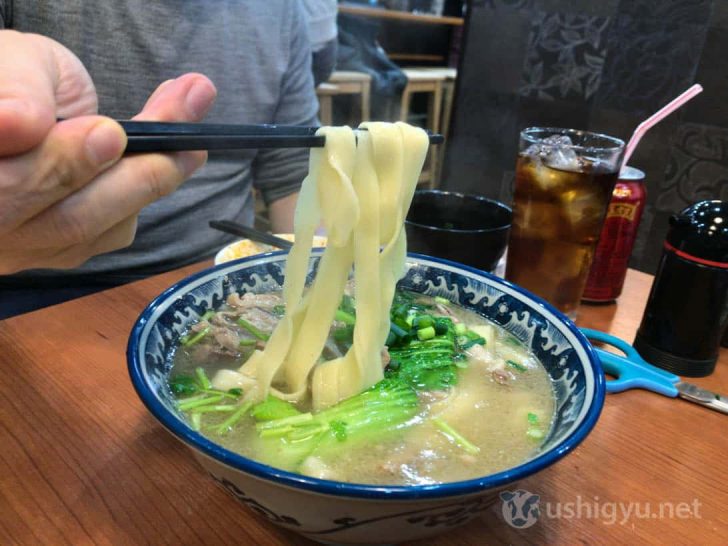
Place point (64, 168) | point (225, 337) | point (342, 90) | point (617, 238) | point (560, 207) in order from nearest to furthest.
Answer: point (64, 168)
point (225, 337)
point (560, 207)
point (617, 238)
point (342, 90)

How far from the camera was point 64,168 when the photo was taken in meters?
0.57

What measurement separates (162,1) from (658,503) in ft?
4.99

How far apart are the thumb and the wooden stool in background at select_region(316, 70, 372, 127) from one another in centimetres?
287

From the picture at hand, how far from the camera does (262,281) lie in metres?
0.95

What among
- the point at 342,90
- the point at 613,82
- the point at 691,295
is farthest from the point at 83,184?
the point at 342,90

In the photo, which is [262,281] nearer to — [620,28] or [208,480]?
[208,480]

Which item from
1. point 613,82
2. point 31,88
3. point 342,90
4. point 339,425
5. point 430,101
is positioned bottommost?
point 430,101

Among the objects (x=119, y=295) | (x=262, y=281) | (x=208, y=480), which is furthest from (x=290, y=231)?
(x=208, y=480)

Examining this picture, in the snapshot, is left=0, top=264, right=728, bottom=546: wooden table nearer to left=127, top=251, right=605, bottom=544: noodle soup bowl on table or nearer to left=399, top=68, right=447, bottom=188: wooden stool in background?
left=127, top=251, right=605, bottom=544: noodle soup bowl on table

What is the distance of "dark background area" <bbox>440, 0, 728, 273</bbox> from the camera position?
2.40 m

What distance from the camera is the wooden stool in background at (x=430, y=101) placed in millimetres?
4836

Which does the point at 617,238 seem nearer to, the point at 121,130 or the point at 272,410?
the point at 272,410

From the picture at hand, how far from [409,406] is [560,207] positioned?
1.96ft

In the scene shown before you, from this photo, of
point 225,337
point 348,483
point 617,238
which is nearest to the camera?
point 348,483
